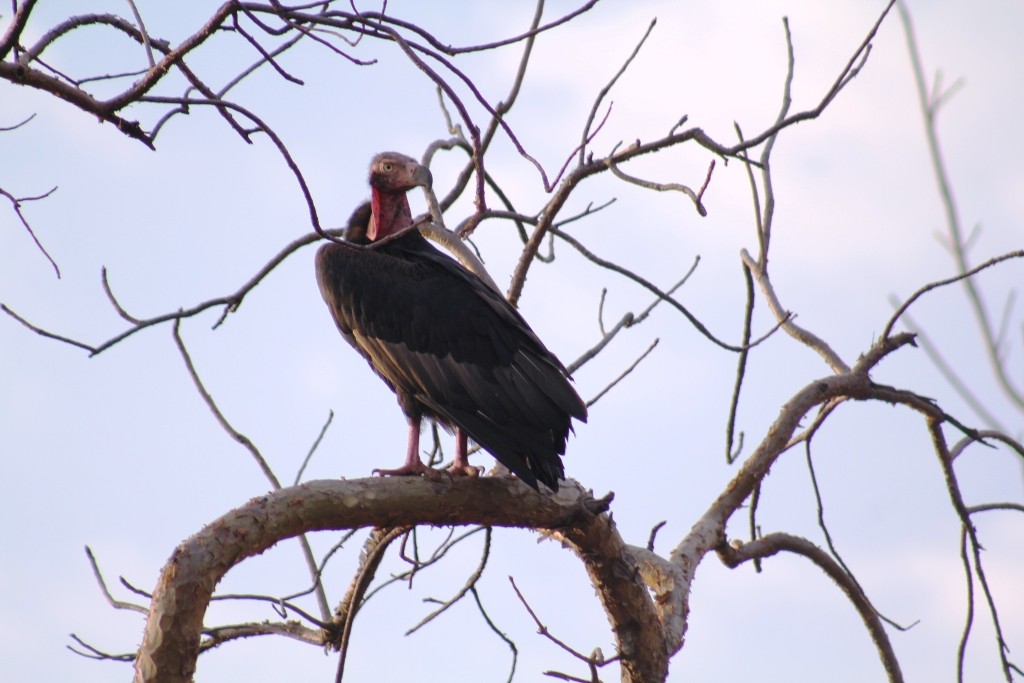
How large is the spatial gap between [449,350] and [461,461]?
0.51 m

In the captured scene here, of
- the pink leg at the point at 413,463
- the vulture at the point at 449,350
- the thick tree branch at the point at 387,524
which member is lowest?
the thick tree branch at the point at 387,524

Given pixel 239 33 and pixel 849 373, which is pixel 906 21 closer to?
pixel 239 33

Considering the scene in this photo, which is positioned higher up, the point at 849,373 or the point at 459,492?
the point at 849,373

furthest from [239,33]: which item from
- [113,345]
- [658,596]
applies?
[658,596]

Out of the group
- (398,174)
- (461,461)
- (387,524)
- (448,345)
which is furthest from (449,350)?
(398,174)

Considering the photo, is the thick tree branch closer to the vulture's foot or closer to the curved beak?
the vulture's foot

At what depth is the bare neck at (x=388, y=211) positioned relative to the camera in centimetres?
550

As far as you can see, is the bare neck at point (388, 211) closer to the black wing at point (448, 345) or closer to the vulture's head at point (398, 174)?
the vulture's head at point (398, 174)

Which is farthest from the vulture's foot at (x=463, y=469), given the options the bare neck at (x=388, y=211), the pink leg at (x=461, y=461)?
the bare neck at (x=388, y=211)

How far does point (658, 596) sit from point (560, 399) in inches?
39.2

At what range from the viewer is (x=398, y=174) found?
547 cm

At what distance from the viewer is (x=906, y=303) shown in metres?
5.28

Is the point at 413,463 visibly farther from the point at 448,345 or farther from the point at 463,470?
the point at 448,345

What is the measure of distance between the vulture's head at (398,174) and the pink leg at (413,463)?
1.37 m
